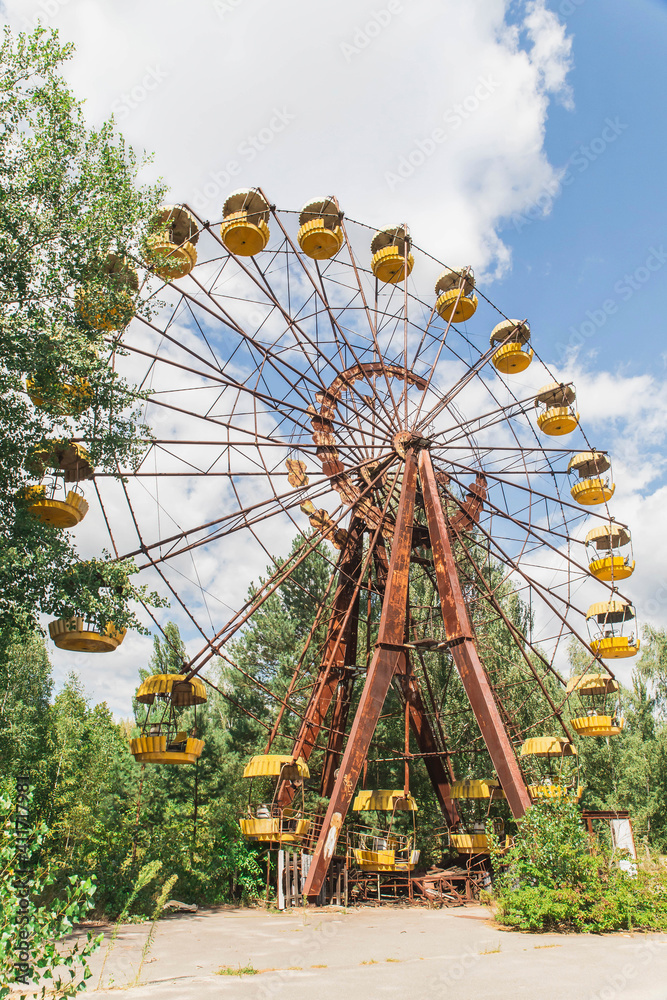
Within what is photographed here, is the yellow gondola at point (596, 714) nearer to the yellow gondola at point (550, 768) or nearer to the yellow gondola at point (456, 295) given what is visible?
the yellow gondola at point (550, 768)

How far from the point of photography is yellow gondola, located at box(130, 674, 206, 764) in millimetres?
12469

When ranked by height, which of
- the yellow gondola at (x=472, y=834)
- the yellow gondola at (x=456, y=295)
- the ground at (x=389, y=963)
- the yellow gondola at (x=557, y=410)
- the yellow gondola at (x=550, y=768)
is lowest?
the ground at (x=389, y=963)

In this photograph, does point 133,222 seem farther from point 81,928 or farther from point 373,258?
point 81,928

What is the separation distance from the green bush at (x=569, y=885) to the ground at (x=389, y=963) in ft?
1.24

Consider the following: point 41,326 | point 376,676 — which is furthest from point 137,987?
point 41,326

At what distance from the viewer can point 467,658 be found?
1370cm

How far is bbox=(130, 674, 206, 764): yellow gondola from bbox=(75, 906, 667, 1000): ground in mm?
2936

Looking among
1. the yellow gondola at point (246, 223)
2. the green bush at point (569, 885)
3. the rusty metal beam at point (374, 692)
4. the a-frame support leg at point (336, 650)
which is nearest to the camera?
the green bush at point (569, 885)

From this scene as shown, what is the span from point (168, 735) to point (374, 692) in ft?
13.5

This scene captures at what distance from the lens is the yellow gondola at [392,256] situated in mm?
19578

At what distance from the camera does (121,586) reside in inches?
422

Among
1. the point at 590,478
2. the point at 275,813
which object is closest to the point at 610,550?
the point at 590,478

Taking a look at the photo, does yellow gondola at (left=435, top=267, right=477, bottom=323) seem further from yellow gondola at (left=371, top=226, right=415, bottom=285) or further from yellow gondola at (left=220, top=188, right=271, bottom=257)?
yellow gondola at (left=220, top=188, right=271, bottom=257)

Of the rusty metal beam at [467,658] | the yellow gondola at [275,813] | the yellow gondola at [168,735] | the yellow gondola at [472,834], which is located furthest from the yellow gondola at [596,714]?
the yellow gondola at [168,735]
